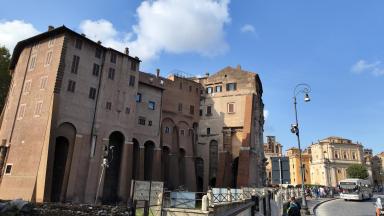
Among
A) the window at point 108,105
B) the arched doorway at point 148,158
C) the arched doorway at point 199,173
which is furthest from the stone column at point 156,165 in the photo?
the arched doorway at point 199,173

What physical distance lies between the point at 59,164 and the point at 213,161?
73.7 feet

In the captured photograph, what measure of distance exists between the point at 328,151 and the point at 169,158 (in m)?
55.4

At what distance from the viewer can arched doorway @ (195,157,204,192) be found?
4616 centimetres

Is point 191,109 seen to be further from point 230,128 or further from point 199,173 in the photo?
point 199,173

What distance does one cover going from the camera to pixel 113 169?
36.2m

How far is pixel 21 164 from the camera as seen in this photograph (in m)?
28.8

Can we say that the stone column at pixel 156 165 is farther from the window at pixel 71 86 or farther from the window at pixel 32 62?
the window at pixel 32 62

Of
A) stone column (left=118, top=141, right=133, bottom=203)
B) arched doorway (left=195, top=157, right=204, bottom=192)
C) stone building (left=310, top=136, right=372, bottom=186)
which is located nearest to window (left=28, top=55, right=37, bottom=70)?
stone column (left=118, top=141, right=133, bottom=203)

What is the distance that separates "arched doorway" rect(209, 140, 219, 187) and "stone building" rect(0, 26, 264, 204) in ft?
0.48

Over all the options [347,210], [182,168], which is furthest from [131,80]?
[347,210]

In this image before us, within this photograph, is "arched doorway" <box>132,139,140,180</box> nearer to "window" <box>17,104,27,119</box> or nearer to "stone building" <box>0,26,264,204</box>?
"stone building" <box>0,26,264,204</box>

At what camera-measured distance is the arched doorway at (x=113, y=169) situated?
34844 mm

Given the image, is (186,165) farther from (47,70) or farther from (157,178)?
(47,70)

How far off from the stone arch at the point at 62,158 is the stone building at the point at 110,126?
0.10 meters
